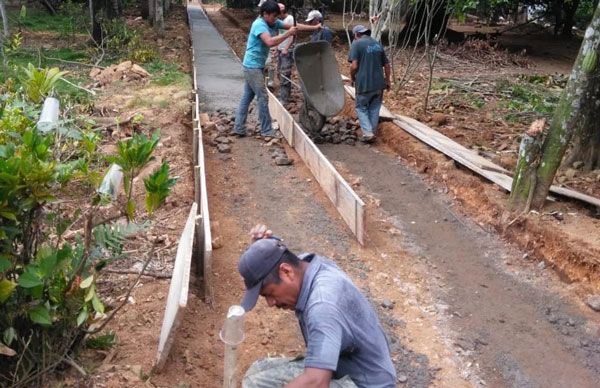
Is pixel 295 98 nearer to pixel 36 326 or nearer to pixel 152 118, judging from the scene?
pixel 152 118

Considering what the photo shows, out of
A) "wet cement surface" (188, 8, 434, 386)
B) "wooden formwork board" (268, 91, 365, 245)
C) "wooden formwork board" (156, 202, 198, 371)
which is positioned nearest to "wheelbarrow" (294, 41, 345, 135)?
"wooden formwork board" (268, 91, 365, 245)

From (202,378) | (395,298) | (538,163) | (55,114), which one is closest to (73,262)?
(202,378)

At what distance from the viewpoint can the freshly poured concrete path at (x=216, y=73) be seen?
11159 mm

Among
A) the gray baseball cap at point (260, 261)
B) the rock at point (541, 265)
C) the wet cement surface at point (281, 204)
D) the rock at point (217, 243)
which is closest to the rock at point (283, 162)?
the wet cement surface at point (281, 204)

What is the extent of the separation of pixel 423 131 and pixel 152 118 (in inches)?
160

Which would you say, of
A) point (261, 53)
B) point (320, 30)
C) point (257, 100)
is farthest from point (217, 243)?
point (320, 30)

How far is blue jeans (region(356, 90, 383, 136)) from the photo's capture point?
8945 mm

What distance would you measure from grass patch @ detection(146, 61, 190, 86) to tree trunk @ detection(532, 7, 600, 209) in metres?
7.21

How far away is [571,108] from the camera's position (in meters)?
6.01

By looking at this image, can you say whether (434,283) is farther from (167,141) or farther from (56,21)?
(56,21)

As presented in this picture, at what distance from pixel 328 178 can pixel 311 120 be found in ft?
7.98

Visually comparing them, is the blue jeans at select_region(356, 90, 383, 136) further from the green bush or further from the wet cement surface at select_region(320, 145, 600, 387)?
the green bush

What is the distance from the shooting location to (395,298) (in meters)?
4.98

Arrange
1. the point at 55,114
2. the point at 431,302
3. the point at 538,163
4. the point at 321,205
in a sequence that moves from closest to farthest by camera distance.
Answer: the point at 55,114 → the point at 431,302 → the point at 538,163 → the point at 321,205
